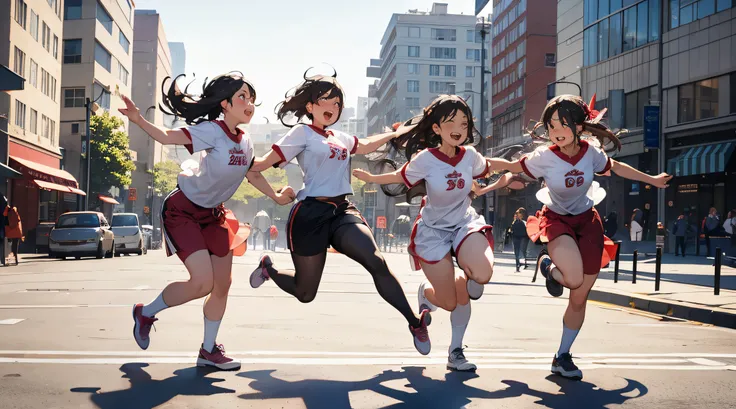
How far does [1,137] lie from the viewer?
110 ft

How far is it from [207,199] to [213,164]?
26 centimetres

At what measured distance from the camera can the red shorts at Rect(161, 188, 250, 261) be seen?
20.1 feet

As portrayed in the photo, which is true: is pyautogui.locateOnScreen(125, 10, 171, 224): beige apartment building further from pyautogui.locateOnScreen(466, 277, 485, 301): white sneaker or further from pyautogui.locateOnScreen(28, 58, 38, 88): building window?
pyautogui.locateOnScreen(466, 277, 485, 301): white sneaker

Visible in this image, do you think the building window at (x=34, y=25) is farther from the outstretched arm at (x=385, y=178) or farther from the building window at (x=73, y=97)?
the outstretched arm at (x=385, y=178)

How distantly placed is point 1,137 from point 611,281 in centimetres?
2411

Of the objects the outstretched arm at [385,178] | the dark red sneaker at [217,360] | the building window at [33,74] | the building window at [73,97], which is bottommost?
the dark red sneaker at [217,360]

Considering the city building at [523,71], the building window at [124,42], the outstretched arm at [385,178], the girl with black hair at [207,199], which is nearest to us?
the girl with black hair at [207,199]

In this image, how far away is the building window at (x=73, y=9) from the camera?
6141 centimetres

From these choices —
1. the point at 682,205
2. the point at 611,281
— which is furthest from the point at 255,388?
the point at 682,205

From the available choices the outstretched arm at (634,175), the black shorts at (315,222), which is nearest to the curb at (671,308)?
the outstretched arm at (634,175)

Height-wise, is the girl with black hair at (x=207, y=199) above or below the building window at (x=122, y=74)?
below

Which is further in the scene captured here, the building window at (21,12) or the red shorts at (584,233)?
the building window at (21,12)

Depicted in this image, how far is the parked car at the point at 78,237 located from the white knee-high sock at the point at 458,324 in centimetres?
2354

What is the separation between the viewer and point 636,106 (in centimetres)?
4062
